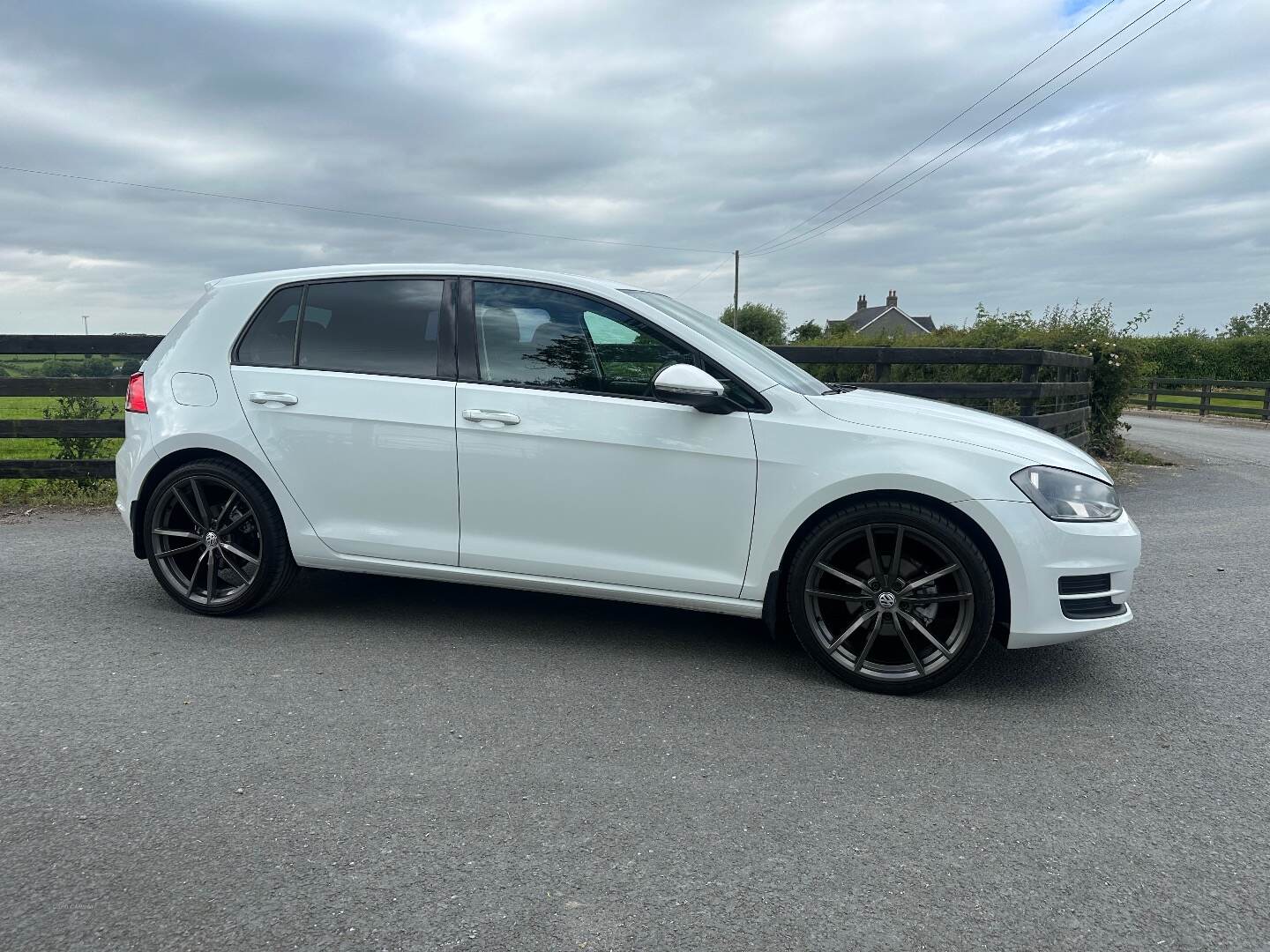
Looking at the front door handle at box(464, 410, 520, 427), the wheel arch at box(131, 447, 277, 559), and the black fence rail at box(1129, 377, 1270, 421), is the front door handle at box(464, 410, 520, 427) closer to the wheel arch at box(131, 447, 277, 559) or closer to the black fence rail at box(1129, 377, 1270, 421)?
the wheel arch at box(131, 447, 277, 559)

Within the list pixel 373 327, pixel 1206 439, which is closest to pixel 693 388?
pixel 373 327

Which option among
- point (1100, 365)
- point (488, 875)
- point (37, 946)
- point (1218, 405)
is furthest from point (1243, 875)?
point (1218, 405)

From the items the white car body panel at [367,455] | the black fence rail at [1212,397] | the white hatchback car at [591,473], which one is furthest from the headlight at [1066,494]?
the black fence rail at [1212,397]

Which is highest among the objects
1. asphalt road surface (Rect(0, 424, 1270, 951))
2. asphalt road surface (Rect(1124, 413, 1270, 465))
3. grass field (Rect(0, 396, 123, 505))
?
grass field (Rect(0, 396, 123, 505))

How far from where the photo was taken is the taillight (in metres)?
4.62

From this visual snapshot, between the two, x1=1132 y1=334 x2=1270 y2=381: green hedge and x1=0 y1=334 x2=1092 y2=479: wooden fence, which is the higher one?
x1=1132 y1=334 x2=1270 y2=381: green hedge

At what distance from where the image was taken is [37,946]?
6.88ft

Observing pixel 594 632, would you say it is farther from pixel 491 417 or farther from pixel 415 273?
pixel 415 273

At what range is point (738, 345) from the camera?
4395 millimetres

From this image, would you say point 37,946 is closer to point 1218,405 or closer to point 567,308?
point 567,308

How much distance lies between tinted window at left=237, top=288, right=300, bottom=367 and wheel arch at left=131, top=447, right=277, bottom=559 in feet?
1.58

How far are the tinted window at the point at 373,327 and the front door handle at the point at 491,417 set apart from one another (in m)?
0.31

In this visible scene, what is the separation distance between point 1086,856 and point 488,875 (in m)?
1.65

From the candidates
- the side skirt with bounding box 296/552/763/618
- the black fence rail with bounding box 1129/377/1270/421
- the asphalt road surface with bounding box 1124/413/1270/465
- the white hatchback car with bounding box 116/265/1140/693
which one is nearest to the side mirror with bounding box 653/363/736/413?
the white hatchback car with bounding box 116/265/1140/693
